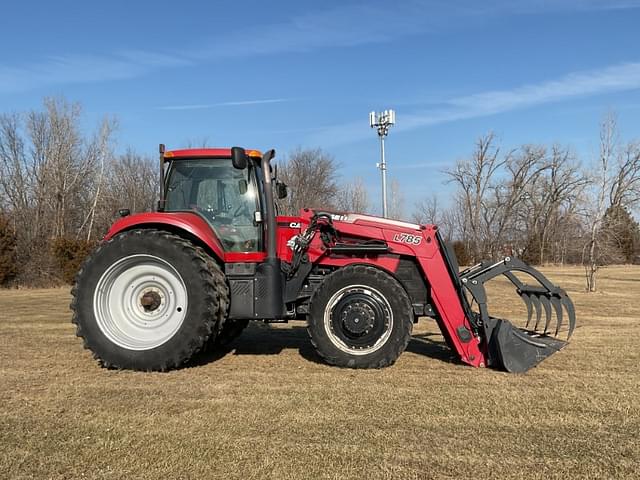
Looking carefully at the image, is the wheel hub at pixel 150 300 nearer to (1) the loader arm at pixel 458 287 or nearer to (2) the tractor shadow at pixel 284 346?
(2) the tractor shadow at pixel 284 346

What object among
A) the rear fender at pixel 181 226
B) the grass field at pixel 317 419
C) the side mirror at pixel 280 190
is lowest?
the grass field at pixel 317 419

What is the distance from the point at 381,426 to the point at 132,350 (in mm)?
2865

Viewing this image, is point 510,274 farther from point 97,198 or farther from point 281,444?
point 97,198

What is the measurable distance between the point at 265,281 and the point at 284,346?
168cm

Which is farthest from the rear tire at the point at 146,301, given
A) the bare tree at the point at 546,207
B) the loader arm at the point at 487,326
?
the bare tree at the point at 546,207

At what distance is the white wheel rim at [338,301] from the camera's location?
5191mm

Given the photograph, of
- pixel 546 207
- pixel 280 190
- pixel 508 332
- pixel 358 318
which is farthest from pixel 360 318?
pixel 546 207

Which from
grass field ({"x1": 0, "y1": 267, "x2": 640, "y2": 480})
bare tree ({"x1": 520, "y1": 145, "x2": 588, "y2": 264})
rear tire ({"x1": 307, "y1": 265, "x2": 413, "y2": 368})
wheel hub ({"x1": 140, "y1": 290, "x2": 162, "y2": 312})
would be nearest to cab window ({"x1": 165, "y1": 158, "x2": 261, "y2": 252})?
wheel hub ({"x1": 140, "y1": 290, "x2": 162, "y2": 312})

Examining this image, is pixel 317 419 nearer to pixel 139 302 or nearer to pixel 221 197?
pixel 139 302

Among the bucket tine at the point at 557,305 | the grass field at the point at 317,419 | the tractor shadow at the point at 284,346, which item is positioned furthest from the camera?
the tractor shadow at the point at 284,346

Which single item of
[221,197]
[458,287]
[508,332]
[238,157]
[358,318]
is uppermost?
[238,157]

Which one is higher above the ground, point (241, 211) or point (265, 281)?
point (241, 211)

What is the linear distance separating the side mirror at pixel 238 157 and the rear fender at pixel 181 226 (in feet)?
2.51

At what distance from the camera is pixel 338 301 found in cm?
529
